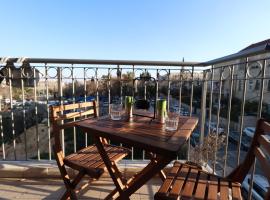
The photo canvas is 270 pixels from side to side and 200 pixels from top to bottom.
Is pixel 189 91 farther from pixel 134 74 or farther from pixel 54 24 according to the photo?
pixel 54 24

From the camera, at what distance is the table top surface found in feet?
3.59

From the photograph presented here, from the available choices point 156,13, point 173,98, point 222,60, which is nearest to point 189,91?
point 173,98

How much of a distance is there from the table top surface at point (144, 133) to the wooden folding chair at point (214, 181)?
1.07ft

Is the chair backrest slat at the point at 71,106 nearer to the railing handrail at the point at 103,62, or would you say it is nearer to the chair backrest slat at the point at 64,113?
the chair backrest slat at the point at 64,113

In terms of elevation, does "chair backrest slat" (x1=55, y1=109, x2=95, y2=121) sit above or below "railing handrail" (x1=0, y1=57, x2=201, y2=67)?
below

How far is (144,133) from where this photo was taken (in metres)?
1.31

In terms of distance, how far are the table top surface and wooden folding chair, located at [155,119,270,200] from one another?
1.07 ft

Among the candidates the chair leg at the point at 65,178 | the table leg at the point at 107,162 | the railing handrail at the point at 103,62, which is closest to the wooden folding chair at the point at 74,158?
the chair leg at the point at 65,178

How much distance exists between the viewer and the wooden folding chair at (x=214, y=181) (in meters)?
1.19

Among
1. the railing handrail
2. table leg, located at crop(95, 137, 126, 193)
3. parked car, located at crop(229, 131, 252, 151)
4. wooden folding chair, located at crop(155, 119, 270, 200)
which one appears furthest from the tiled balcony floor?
the railing handrail

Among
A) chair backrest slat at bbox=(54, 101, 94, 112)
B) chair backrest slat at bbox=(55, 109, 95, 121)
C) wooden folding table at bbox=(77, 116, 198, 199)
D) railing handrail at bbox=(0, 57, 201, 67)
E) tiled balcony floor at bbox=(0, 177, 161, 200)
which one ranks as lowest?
tiled balcony floor at bbox=(0, 177, 161, 200)

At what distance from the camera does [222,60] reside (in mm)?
2105

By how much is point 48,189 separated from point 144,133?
160 cm

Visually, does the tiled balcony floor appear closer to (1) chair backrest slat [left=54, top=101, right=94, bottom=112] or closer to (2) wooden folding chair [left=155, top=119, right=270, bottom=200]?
(2) wooden folding chair [left=155, top=119, right=270, bottom=200]
